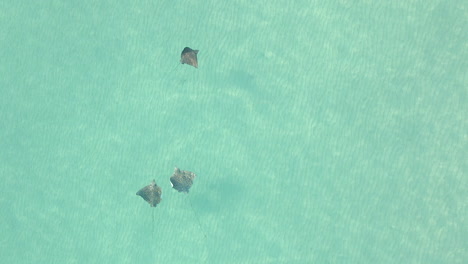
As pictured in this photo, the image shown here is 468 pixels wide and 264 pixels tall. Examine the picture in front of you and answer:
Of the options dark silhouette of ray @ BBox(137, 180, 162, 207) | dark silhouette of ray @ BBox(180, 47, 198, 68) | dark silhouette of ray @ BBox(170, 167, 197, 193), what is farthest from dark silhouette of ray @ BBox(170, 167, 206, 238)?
dark silhouette of ray @ BBox(180, 47, 198, 68)

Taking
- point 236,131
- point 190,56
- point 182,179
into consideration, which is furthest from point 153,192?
point 190,56

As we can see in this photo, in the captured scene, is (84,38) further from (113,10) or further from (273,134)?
(273,134)

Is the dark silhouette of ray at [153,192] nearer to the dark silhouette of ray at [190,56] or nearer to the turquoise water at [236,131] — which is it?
the turquoise water at [236,131]

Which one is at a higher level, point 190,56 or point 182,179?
point 190,56

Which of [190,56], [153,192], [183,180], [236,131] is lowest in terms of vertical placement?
[153,192]

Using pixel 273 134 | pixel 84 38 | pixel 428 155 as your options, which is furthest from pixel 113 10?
pixel 428 155

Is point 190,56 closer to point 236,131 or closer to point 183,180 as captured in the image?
point 236,131
